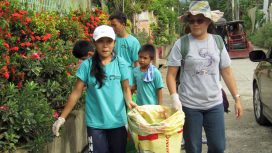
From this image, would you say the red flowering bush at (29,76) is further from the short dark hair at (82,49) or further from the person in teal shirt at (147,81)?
the person in teal shirt at (147,81)

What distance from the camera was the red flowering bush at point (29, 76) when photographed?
13.1ft

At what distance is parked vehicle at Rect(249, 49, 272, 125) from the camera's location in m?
6.59

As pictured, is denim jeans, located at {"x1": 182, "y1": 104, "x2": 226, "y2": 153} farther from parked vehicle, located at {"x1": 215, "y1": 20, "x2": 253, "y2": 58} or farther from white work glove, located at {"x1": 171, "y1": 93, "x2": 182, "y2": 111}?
parked vehicle, located at {"x1": 215, "y1": 20, "x2": 253, "y2": 58}

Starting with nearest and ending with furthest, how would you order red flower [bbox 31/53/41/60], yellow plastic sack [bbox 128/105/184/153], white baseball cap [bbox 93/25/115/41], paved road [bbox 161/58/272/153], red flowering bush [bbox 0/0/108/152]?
yellow plastic sack [bbox 128/105/184/153], white baseball cap [bbox 93/25/115/41], red flowering bush [bbox 0/0/108/152], red flower [bbox 31/53/41/60], paved road [bbox 161/58/272/153]

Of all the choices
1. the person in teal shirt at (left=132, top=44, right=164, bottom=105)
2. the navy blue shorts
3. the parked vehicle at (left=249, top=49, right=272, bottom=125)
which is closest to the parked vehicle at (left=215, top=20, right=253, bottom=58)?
the parked vehicle at (left=249, top=49, right=272, bottom=125)

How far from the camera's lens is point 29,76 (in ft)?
16.0

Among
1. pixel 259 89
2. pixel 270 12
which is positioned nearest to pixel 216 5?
pixel 270 12

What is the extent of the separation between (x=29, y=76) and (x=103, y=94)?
1307mm

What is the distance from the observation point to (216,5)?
82.3 m

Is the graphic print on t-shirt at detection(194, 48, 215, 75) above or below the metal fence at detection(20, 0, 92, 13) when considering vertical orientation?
below

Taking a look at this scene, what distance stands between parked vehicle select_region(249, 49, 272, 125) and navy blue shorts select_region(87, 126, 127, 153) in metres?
3.14

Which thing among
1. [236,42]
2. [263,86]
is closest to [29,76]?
[263,86]

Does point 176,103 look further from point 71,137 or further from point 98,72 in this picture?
point 71,137

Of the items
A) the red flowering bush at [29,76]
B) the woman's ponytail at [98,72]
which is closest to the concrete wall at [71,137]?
the red flowering bush at [29,76]
